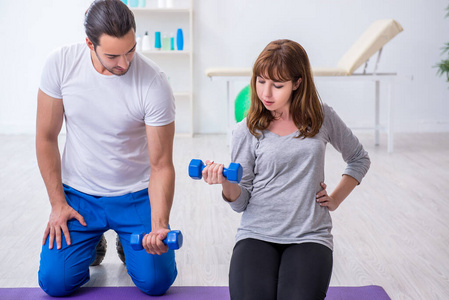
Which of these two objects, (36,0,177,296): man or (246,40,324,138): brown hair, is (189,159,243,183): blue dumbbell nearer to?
(246,40,324,138): brown hair

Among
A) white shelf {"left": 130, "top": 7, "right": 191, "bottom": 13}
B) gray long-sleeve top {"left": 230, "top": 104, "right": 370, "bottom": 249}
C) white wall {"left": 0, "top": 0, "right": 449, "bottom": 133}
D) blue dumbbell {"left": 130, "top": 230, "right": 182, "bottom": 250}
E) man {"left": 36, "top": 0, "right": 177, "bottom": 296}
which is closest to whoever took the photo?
blue dumbbell {"left": 130, "top": 230, "right": 182, "bottom": 250}

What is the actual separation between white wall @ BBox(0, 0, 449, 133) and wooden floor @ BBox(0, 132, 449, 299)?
1234mm

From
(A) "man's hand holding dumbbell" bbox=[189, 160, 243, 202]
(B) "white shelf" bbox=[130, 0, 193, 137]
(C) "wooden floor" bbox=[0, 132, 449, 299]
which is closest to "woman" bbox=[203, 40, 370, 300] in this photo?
(A) "man's hand holding dumbbell" bbox=[189, 160, 243, 202]

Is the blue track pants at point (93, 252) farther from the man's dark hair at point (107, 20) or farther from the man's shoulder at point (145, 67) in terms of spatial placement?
the man's dark hair at point (107, 20)

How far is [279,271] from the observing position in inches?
53.4

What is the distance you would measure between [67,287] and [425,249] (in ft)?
4.25

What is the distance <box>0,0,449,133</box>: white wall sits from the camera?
486cm

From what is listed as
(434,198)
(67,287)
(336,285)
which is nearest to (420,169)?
(434,198)

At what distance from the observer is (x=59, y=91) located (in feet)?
5.59

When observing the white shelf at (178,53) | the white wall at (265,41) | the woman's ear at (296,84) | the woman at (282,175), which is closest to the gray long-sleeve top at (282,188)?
the woman at (282,175)

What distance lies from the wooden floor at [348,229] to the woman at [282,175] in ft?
1.56

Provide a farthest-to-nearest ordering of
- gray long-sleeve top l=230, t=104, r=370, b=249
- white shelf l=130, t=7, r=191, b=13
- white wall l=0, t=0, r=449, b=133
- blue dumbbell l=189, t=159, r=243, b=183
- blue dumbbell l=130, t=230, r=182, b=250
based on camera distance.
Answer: white wall l=0, t=0, r=449, b=133 → white shelf l=130, t=7, r=191, b=13 → gray long-sleeve top l=230, t=104, r=370, b=249 → blue dumbbell l=130, t=230, r=182, b=250 → blue dumbbell l=189, t=159, r=243, b=183

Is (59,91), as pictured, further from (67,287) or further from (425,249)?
(425,249)

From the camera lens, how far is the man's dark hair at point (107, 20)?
58.9 inches
